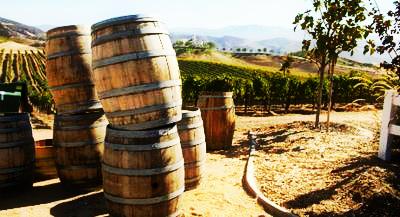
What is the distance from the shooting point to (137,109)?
459cm

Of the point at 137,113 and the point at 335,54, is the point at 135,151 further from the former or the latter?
the point at 335,54

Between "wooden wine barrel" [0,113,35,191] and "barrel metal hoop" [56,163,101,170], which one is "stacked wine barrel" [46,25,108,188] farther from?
"wooden wine barrel" [0,113,35,191]

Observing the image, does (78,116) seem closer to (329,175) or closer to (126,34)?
(126,34)

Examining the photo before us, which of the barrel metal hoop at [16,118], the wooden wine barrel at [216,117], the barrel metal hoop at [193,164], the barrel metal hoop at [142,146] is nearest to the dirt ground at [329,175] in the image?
the wooden wine barrel at [216,117]

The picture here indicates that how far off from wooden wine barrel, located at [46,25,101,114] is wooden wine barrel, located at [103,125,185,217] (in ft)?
4.56

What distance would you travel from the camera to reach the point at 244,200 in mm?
6000

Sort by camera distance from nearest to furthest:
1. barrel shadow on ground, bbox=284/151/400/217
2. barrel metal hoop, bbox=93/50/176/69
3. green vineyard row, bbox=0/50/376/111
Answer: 1. barrel metal hoop, bbox=93/50/176/69
2. barrel shadow on ground, bbox=284/151/400/217
3. green vineyard row, bbox=0/50/376/111

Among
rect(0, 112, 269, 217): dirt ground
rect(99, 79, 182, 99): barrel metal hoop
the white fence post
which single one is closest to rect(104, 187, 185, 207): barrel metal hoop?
rect(0, 112, 269, 217): dirt ground

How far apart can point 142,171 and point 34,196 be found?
248 cm

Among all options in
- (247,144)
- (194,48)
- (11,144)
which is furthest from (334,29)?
(194,48)

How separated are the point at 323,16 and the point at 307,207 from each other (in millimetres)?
7285

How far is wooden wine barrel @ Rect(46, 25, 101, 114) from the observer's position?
593 centimetres

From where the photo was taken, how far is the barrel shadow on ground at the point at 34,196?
5801 millimetres

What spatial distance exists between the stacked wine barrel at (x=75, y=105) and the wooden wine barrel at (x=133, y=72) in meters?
1.35
